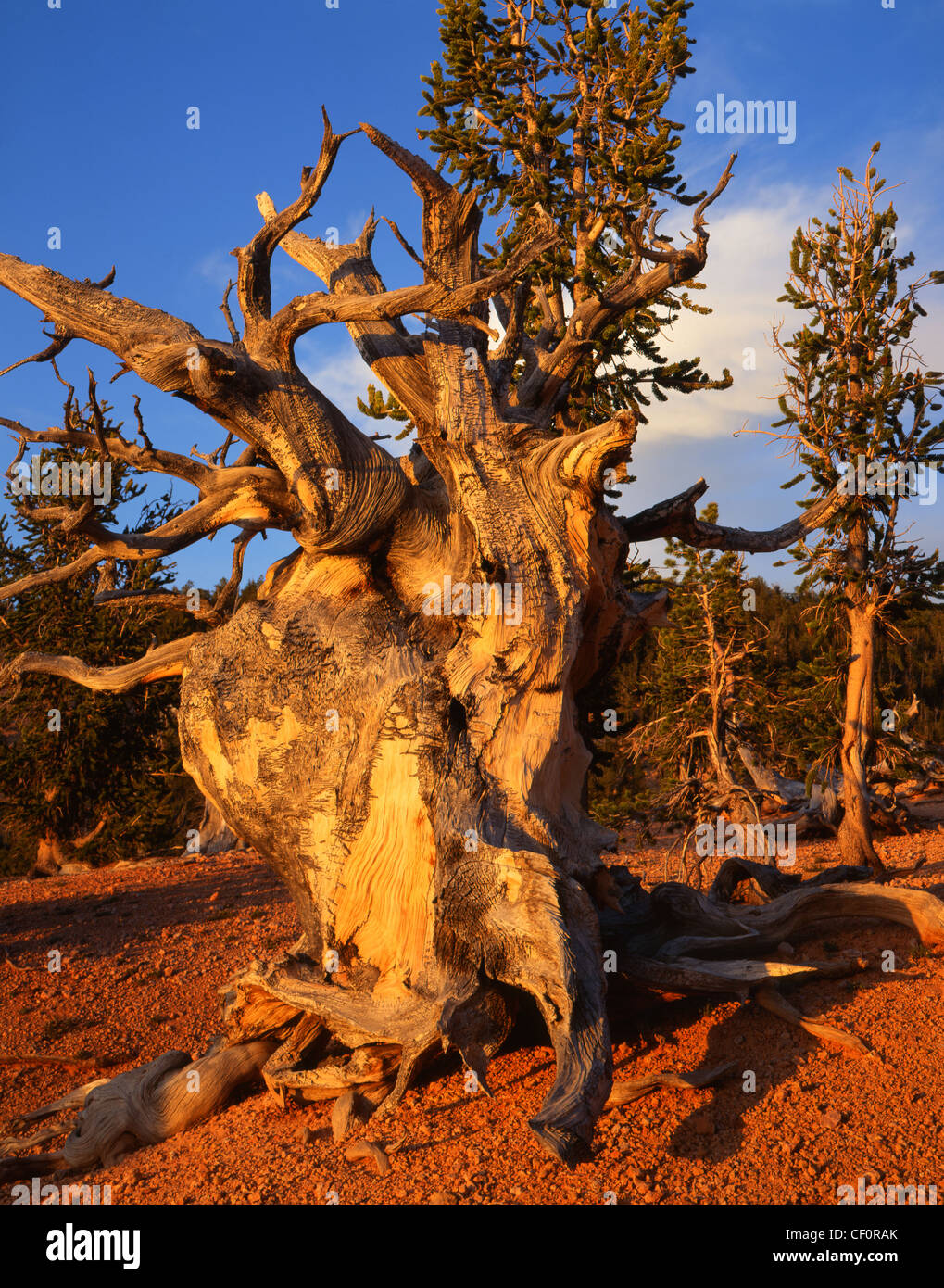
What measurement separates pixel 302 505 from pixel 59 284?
6.70 ft

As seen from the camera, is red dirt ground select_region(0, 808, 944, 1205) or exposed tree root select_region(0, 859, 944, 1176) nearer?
red dirt ground select_region(0, 808, 944, 1205)

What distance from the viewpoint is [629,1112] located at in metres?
5.11

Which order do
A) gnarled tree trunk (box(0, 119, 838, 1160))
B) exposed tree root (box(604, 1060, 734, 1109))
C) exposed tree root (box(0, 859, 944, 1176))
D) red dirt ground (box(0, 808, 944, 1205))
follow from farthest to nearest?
gnarled tree trunk (box(0, 119, 838, 1160)), exposed tree root (box(0, 859, 944, 1176)), exposed tree root (box(604, 1060, 734, 1109)), red dirt ground (box(0, 808, 944, 1205))

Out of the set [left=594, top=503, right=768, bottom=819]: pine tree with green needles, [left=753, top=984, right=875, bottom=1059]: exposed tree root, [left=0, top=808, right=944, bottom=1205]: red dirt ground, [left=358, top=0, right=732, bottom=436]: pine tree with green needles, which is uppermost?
[left=358, top=0, right=732, bottom=436]: pine tree with green needles

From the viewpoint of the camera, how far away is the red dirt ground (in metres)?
4.38

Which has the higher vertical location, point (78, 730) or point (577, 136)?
point (577, 136)

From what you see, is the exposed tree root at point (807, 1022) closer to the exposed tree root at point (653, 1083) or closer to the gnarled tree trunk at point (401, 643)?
the exposed tree root at point (653, 1083)

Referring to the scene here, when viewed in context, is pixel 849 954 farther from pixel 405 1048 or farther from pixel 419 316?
pixel 419 316

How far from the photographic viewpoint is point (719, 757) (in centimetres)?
1460

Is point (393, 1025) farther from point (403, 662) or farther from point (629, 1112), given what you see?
point (403, 662)

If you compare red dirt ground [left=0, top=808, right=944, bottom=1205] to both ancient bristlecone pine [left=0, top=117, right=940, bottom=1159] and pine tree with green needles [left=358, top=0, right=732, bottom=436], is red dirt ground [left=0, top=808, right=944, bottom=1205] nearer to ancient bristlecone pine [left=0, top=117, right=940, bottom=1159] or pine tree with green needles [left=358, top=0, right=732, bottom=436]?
ancient bristlecone pine [left=0, top=117, right=940, bottom=1159]

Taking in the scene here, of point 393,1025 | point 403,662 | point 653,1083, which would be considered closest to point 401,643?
point 403,662

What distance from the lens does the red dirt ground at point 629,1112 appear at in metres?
4.38

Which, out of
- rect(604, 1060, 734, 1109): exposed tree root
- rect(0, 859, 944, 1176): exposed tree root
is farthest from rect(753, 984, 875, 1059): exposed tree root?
rect(604, 1060, 734, 1109): exposed tree root
